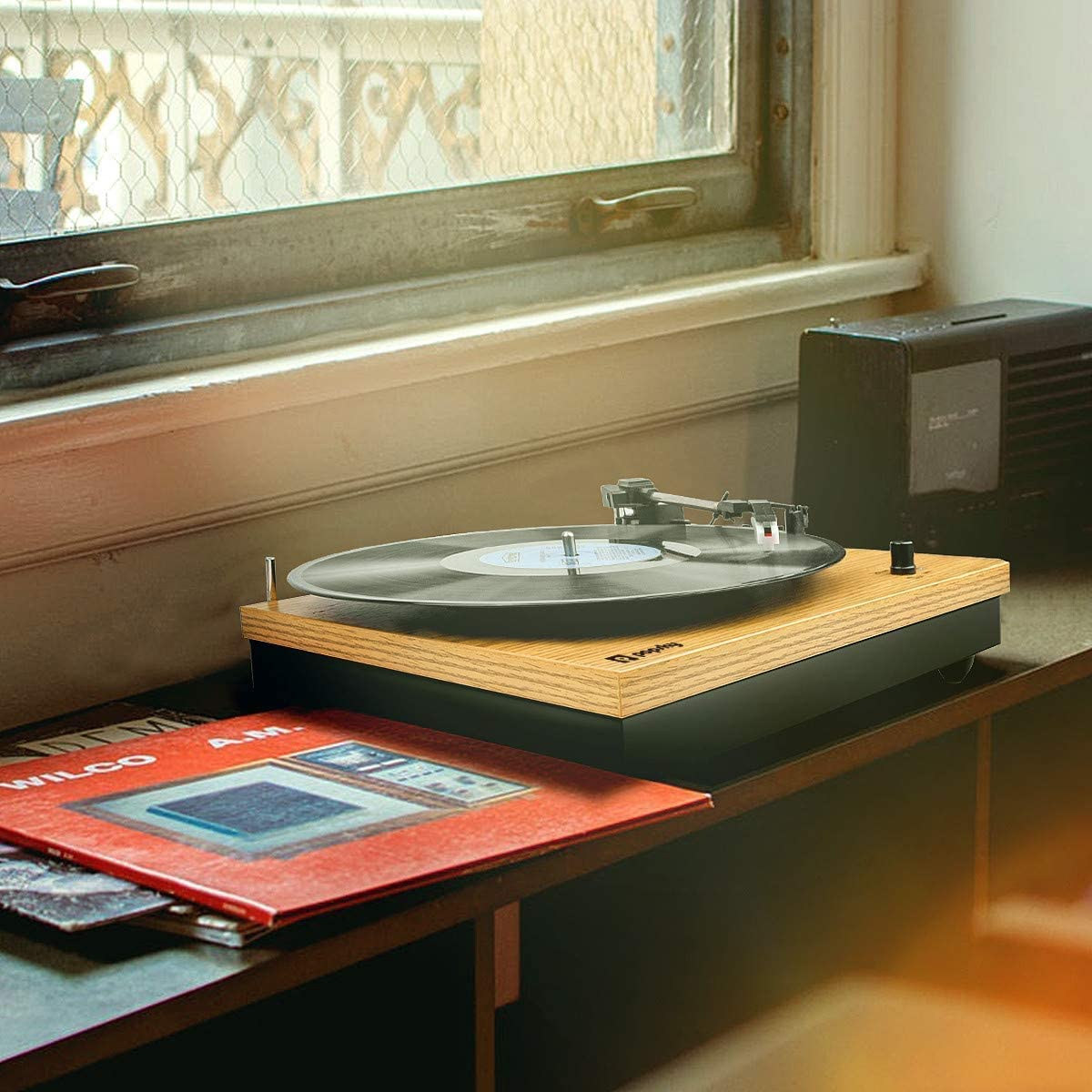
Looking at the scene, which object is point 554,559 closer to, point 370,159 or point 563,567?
point 563,567

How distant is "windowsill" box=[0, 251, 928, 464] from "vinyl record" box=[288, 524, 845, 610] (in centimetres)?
19

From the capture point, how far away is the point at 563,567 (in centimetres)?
106

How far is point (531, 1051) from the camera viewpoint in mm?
1241

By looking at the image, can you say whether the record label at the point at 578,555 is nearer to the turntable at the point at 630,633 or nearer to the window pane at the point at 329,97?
the turntable at the point at 630,633

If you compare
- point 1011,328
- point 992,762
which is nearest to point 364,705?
point 992,762

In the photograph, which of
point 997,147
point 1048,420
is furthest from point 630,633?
point 997,147

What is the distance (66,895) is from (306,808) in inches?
5.2

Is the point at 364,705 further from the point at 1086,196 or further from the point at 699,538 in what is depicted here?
the point at 1086,196

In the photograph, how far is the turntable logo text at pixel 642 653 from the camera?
90cm

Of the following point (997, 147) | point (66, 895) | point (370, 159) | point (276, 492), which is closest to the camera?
point (66, 895)

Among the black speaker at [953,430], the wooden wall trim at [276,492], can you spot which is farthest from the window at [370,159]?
the black speaker at [953,430]

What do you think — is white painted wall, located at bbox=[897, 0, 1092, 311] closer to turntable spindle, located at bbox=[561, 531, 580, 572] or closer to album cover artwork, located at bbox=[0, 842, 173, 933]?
turntable spindle, located at bbox=[561, 531, 580, 572]

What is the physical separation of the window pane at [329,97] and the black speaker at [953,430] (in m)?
0.36

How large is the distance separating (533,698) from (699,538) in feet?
0.84
